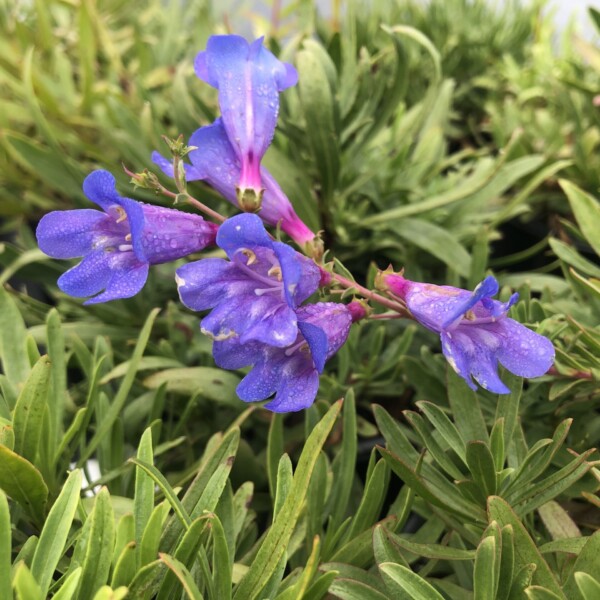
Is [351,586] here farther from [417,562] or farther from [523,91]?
[523,91]

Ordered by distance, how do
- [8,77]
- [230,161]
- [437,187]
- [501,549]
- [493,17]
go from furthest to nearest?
[493,17]
[8,77]
[437,187]
[230,161]
[501,549]

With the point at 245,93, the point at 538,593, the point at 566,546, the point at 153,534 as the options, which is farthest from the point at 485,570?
the point at 245,93

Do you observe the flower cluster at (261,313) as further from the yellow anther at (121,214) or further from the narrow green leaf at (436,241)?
the narrow green leaf at (436,241)

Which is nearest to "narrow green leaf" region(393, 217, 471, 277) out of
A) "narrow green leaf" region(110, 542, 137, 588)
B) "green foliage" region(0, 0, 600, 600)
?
"green foliage" region(0, 0, 600, 600)

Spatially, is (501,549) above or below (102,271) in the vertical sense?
below

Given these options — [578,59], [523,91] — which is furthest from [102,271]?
[578,59]

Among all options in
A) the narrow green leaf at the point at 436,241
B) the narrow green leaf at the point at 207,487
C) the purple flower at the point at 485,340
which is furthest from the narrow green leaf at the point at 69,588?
the narrow green leaf at the point at 436,241

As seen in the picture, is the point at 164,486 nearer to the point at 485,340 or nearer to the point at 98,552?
the point at 98,552
